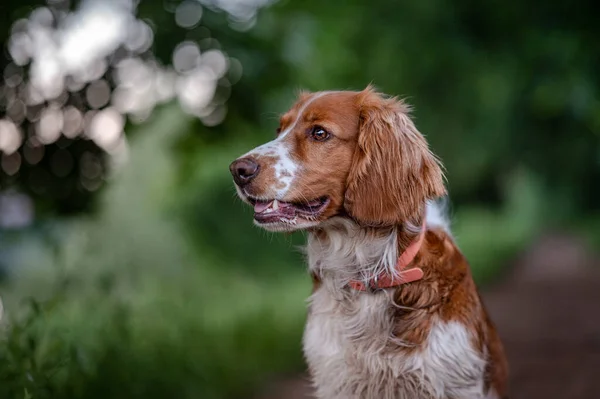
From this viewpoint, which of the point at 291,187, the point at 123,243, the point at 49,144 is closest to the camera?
the point at 291,187

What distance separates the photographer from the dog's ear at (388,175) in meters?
3.29

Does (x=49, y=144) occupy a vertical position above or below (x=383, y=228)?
below

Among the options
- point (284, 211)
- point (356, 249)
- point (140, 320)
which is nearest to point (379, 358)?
point (356, 249)

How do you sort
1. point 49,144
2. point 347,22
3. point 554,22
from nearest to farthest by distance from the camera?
point 49,144, point 554,22, point 347,22

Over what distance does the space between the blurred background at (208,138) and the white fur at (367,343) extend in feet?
3.66

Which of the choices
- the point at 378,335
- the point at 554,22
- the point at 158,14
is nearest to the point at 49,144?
the point at 158,14

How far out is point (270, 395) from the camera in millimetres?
6152

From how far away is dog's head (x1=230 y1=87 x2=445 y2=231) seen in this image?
128 inches

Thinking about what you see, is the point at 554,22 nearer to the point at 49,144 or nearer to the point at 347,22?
the point at 347,22

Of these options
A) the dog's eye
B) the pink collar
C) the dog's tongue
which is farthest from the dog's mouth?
the pink collar

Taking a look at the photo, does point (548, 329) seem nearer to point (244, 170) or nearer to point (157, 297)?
point (157, 297)

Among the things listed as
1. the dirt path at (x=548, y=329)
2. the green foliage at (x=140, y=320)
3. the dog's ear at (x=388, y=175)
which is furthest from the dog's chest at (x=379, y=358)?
the green foliage at (x=140, y=320)

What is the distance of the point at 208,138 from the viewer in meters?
5.66

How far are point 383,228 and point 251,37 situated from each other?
2.65 m
